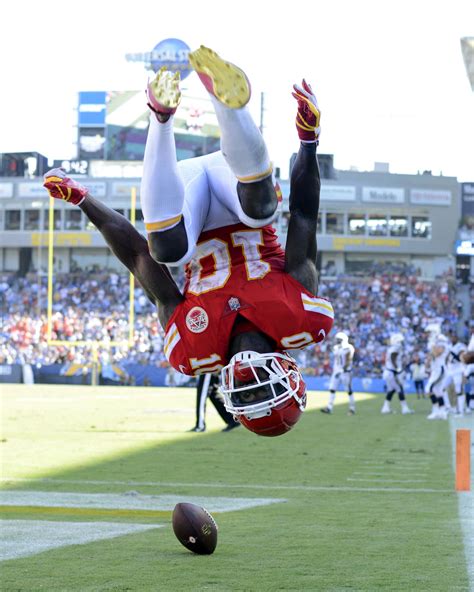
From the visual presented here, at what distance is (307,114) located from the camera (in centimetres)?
511

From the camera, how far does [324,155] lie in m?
54.9

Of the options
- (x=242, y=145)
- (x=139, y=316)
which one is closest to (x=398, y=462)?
(x=242, y=145)

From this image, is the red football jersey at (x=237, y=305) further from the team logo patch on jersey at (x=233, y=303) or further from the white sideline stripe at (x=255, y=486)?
the white sideline stripe at (x=255, y=486)

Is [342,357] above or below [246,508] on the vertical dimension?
below

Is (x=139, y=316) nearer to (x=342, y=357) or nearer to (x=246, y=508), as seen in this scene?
(x=342, y=357)

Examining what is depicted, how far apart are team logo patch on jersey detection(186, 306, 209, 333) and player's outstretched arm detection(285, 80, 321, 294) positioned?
1.58 feet

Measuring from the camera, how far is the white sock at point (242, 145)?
4.44 m

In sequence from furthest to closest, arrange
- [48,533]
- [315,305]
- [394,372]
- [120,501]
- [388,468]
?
[394,372] → [388,468] → [120,501] → [48,533] → [315,305]

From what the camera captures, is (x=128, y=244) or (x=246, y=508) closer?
(x=128, y=244)

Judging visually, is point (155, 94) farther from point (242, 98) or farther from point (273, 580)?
point (273, 580)

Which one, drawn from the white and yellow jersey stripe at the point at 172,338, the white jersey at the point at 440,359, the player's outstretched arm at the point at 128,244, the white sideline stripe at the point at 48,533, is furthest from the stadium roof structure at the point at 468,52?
the white jersey at the point at 440,359

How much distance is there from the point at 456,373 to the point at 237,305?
732 inches

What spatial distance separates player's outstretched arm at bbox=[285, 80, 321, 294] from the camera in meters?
5.11

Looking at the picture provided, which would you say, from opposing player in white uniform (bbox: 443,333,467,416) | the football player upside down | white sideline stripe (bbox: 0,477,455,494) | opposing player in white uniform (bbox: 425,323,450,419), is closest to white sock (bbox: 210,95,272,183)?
the football player upside down
